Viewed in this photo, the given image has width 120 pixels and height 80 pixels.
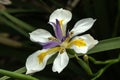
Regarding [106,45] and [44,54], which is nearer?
[44,54]

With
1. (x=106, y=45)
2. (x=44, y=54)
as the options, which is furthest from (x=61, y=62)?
(x=106, y=45)

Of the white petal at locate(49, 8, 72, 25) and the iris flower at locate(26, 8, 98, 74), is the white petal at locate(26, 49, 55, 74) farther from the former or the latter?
the white petal at locate(49, 8, 72, 25)

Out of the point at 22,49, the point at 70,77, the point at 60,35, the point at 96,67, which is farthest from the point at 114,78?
the point at 60,35

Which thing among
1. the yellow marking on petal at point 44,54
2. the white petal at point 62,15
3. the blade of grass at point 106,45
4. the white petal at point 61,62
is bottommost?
the white petal at point 61,62

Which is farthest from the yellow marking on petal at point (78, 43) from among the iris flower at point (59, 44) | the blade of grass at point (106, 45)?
the blade of grass at point (106, 45)

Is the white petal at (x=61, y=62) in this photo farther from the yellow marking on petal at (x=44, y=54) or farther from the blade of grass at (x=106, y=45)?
the blade of grass at (x=106, y=45)

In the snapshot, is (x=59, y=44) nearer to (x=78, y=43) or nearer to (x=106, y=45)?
(x=78, y=43)

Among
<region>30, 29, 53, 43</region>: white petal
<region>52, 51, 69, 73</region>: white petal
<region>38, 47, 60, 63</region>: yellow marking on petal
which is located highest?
<region>30, 29, 53, 43</region>: white petal

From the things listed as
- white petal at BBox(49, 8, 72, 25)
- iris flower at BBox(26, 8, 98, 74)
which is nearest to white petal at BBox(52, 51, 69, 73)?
iris flower at BBox(26, 8, 98, 74)
